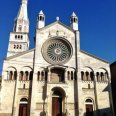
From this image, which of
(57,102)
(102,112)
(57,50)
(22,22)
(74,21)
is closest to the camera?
(102,112)

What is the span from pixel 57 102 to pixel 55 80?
2.94 meters

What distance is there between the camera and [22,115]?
26703 mm

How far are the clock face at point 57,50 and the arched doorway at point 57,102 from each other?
166 inches

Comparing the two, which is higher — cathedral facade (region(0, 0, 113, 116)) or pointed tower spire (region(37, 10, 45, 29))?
pointed tower spire (region(37, 10, 45, 29))

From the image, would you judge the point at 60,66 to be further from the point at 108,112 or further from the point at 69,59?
the point at 108,112

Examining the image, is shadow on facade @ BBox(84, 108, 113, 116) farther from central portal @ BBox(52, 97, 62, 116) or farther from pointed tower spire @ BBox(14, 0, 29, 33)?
pointed tower spire @ BBox(14, 0, 29, 33)

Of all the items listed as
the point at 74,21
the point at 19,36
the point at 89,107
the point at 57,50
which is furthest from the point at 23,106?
the point at 19,36

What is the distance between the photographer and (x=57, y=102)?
92.9 ft

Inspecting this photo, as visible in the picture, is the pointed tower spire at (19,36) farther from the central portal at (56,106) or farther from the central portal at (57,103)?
the central portal at (56,106)

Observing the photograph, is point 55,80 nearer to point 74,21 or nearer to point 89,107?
point 89,107

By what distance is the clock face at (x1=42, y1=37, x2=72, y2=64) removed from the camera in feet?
99.0

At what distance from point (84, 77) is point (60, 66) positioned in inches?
143

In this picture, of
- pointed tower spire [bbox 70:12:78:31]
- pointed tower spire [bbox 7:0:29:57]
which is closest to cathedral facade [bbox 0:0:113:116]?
pointed tower spire [bbox 70:12:78:31]

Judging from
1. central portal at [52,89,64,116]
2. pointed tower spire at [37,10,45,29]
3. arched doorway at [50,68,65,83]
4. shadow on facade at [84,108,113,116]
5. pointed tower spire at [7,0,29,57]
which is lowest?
shadow on facade at [84,108,113,116]
